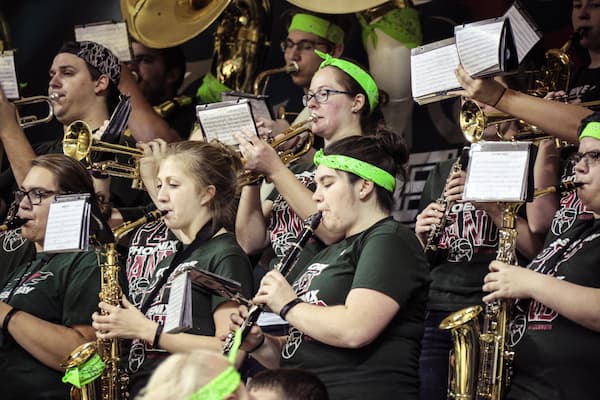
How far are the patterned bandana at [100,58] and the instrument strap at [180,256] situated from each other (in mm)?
1533

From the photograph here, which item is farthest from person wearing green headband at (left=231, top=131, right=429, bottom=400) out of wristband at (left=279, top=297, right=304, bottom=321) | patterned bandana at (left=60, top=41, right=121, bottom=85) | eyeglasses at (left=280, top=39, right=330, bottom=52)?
patterned bandana at (left=60, top=41, right=121, bottom=85)

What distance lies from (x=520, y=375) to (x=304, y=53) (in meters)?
2.39

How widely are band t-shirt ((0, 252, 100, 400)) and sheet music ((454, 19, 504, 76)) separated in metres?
1.67

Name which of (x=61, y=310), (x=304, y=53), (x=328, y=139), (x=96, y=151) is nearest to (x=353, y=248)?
(x=328, y=139)

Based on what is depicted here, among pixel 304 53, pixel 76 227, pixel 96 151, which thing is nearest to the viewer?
pixel 76 227

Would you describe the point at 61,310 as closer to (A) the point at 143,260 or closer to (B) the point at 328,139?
(A) the point at 143,260

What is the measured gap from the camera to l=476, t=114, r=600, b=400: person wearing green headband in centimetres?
347

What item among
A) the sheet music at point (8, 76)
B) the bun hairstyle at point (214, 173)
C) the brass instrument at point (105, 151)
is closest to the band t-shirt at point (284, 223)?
the bun hairstyle at point (214, 173)

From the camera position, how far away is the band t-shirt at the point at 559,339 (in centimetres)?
350

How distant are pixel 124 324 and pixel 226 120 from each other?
41.2 inches

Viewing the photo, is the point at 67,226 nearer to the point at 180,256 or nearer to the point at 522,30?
the point at 180,256

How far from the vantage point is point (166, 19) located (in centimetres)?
596

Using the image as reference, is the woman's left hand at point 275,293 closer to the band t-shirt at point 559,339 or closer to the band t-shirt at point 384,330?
the band t-shirt at point 384,330

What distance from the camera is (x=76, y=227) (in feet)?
13.6
